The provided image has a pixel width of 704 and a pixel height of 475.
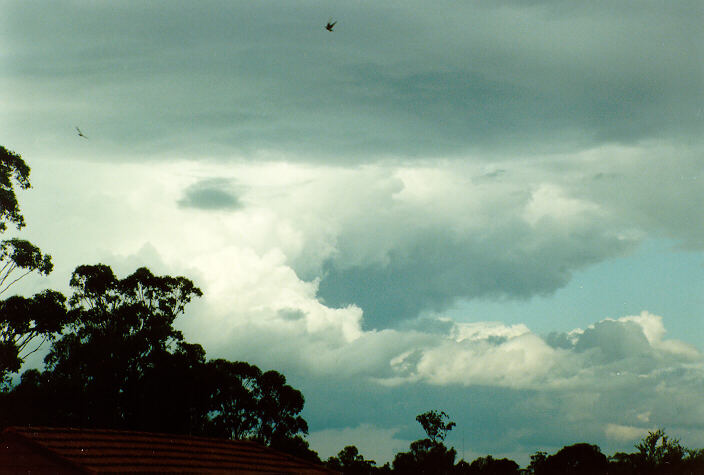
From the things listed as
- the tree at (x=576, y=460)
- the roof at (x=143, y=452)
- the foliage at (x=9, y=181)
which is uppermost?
the foliage at (x=9, y=181)

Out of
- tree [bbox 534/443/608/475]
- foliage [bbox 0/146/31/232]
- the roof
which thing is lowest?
the roof

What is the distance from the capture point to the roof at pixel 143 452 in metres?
18.4

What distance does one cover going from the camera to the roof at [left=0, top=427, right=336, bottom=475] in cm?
1836

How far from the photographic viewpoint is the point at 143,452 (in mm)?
21422

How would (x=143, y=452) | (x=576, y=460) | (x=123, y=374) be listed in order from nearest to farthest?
(x=143, y=452) → (x=123, y=374) → (x=576, y=460)

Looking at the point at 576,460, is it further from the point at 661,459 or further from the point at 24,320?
the point at 24,320

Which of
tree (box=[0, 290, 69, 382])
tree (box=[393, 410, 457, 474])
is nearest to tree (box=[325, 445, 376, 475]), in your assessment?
tree (box=[393, 410, 457, 474])

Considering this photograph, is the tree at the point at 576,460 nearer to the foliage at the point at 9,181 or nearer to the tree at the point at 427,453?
the tree at the point at 427,453

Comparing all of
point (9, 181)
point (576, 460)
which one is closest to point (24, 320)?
point (9, 181)

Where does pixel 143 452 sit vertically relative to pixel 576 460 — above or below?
below

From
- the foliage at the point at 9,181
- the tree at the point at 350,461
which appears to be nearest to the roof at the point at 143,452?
the foliage at the point at 9,181

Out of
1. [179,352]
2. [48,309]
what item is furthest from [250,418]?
[48,309]

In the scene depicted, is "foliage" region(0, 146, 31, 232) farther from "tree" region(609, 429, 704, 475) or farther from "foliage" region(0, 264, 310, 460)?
"tree" region(609, 429, 704, 475)

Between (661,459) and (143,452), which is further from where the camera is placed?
(661,459)
